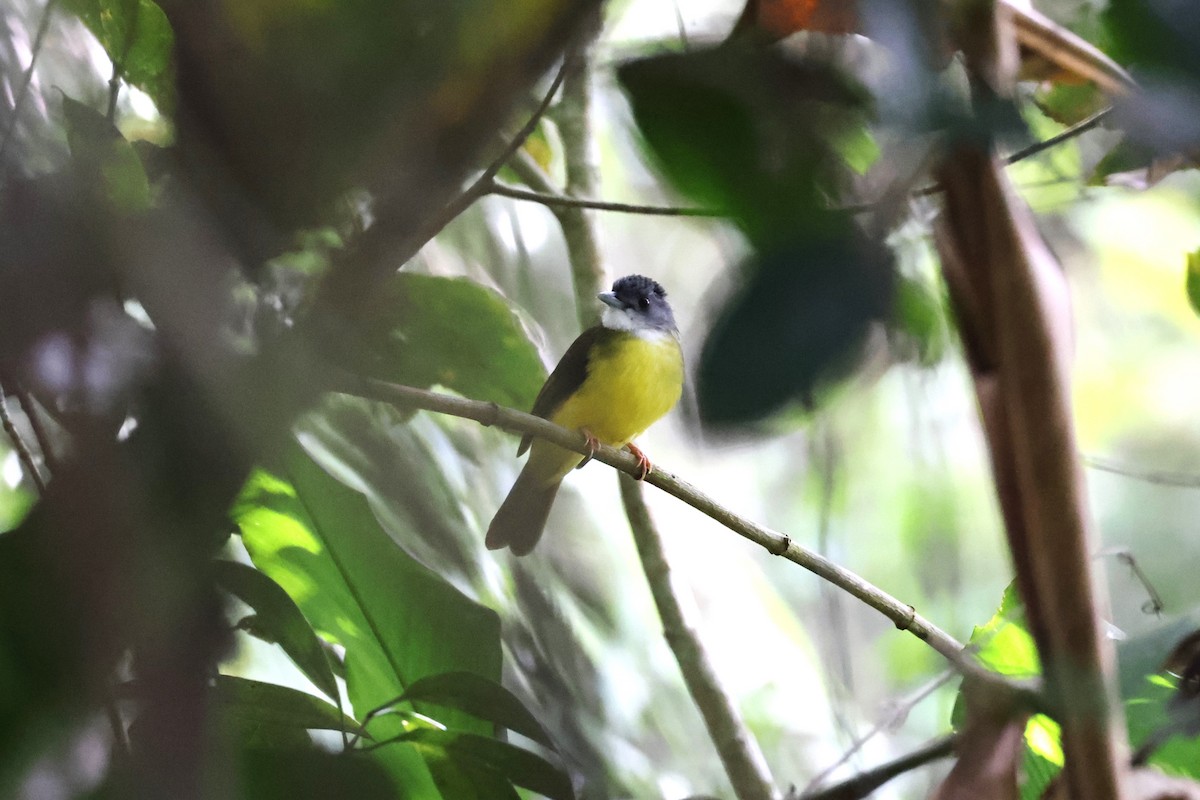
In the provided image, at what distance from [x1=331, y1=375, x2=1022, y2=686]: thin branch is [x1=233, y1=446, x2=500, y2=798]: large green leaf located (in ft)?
0.41

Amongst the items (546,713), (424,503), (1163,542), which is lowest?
(1163,542)

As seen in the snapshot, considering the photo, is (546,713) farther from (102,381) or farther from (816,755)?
(816,755)

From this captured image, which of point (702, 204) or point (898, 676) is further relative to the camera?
point (898, 676)

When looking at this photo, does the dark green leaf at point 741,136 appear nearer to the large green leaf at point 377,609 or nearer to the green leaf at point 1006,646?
the large green leaf at point 377,609

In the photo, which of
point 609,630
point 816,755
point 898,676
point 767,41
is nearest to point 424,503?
point 767,41

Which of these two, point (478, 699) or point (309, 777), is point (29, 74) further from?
point (478, 699)

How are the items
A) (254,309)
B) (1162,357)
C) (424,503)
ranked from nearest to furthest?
1. (254,309)
2. (424,503)
3. (1162,357)

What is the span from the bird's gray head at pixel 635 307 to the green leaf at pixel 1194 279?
1071 mm

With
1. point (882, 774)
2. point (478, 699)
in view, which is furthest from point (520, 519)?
point (882, 774)

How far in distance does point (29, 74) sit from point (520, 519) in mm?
853

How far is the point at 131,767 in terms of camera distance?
0.48m

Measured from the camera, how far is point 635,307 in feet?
6.48

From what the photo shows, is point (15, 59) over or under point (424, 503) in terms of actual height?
over

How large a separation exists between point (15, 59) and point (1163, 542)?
1410mm
